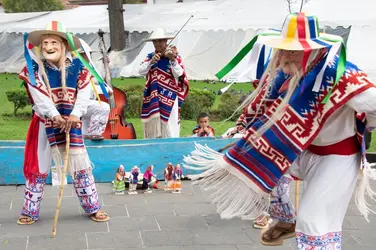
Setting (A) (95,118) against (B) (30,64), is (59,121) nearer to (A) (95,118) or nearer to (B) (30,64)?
(B) (30,64)

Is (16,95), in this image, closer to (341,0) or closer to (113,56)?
(113,56)

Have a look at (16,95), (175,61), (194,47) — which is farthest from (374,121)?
(194,47)

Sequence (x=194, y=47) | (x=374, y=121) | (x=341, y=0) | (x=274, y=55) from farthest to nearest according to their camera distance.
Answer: (x=194, y=47)
(x=341, y=0)
(x=274, y=55)
(x=374, y=121)

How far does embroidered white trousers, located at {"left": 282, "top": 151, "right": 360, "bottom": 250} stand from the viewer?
344 centimetres

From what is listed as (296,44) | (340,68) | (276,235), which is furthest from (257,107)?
(276,235)

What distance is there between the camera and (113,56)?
1789 cm

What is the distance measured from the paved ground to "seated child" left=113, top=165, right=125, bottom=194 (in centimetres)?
10

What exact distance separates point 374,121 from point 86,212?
2.85 meters

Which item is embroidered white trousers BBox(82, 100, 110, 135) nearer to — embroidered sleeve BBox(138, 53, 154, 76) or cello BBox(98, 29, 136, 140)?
cello BBox(98, 29, 136, 140)

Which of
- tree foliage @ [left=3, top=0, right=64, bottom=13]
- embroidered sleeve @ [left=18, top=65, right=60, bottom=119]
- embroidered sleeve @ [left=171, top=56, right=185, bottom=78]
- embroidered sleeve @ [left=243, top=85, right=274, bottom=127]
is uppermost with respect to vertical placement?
embroidered sleeve @ [left=243, top=85, right=274, bottom=127]

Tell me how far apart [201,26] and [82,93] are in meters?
13.7

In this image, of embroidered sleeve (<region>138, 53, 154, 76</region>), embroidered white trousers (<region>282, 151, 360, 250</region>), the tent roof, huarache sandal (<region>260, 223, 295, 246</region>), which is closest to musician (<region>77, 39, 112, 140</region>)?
embroidered sleeve (<region>138, 53, 154, 76</region>)

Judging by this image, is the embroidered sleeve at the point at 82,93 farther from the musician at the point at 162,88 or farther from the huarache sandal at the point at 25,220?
the musician at the point at 162,88

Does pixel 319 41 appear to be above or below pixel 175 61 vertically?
above
